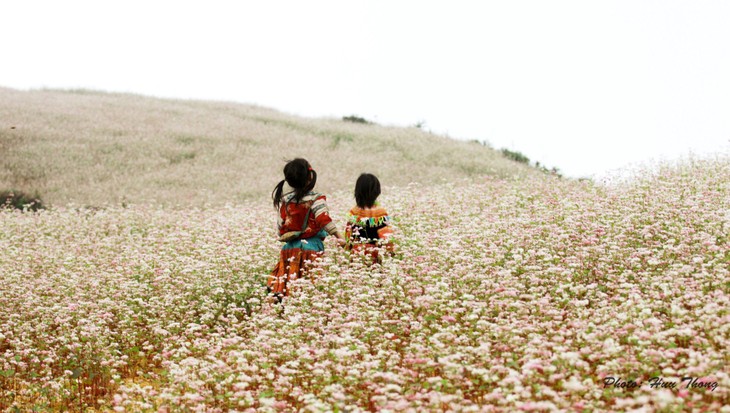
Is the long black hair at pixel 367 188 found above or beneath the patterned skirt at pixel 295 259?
above

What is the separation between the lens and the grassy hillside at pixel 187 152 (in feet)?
73.4

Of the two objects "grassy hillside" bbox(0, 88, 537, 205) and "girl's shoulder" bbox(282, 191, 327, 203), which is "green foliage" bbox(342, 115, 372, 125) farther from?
"girl's shoulder" bbox(282, 191, 327, 203)

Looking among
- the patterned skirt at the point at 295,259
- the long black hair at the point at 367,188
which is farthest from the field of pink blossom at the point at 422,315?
the long black hair at the point at 367,188

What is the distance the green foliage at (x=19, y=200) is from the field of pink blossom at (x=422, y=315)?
7.00 meters

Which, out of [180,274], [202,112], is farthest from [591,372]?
[202,112]

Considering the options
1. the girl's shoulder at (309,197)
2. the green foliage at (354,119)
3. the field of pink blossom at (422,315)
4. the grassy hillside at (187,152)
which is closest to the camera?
the field of pink blossom at (422,315)

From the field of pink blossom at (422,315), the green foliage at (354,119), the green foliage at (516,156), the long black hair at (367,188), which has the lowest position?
the field of pink blossom at (422,315)

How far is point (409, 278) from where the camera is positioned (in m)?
7.93

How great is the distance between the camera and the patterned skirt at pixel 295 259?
364 inches

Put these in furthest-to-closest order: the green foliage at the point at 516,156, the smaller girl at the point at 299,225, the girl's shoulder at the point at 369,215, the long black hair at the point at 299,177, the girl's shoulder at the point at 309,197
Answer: the green foliage at the point at 516,156
the girl's shoulder at the point at 369,215
the girl's shoulder at the point at 309,197
the smaller girl at the point at 299,225
the long black hair at the point at 299,177

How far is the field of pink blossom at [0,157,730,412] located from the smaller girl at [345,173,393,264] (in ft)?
1.34

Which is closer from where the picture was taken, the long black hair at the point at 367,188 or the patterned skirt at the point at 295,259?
the patterned skirt at the point at 295,259

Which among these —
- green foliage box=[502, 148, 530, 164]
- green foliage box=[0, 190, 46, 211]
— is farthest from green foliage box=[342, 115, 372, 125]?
green foliage box=[0, 190, 46, 211]

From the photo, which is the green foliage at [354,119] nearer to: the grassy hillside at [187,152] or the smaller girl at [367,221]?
the grassy hillside at [187,152]
